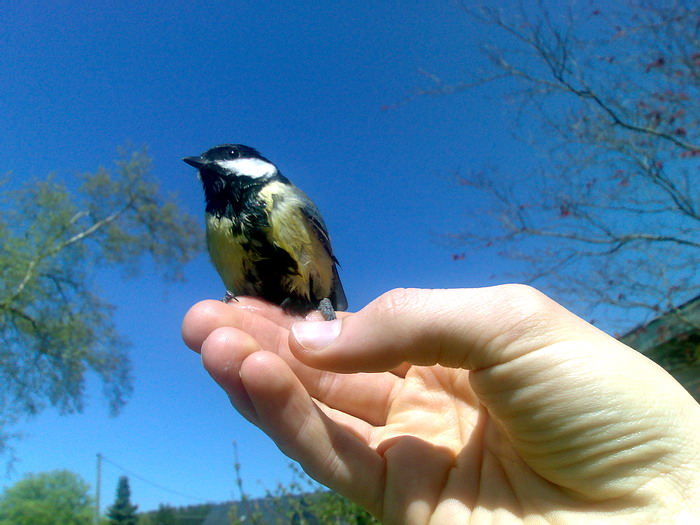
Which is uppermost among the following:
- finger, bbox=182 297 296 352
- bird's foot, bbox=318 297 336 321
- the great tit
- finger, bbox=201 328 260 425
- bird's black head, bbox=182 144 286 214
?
bird's black head, bbox=182 144 286 214

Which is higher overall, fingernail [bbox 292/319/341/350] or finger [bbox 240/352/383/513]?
fingernail [bbox 292/319/341/350]

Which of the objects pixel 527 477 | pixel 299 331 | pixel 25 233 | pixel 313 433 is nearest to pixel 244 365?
pixel 299 331

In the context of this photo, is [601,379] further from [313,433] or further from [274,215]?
[274,215]

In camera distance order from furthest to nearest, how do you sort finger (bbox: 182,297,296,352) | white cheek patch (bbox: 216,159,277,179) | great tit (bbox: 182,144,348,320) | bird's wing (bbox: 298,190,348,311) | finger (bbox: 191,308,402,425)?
white cheek patch (bbox: 216,159,277,179) → bird's wing (bbox: 298,190,348,311) → great tit (bbox: 182,144,348,320) → finger (bbox: 191,308,402,425) → finger (bbox: 182,297,296,352)

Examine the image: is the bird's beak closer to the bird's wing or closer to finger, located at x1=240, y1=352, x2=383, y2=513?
the bird's wing

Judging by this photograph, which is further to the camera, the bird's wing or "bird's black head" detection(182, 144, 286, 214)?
the bird's wing

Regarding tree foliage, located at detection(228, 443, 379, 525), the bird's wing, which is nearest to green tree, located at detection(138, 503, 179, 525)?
tree foliage, located at detection(228, 443, 379, 525)
